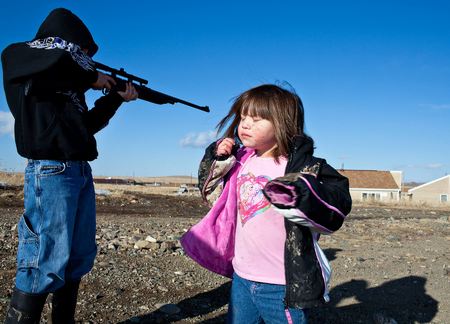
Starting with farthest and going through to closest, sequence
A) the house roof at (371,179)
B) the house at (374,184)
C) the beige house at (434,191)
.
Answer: the beige house at (434,191), the house roof at (371,179), the house at (374,184)

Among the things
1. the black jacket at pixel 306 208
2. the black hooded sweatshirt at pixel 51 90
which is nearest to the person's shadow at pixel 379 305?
the black jacket at pixel 306 208

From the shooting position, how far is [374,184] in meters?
59.3

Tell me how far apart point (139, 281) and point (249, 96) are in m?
2.90

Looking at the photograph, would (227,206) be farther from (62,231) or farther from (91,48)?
(91,48)

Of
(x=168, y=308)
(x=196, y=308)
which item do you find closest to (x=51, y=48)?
(x=168, y=308)

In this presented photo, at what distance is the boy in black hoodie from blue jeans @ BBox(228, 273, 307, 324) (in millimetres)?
929

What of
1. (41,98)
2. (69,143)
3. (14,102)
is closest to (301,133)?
(69,143)

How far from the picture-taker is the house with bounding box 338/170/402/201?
58.4 metres

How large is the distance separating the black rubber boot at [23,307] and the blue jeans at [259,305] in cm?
105

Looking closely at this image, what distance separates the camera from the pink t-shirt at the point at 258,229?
2.42 metres

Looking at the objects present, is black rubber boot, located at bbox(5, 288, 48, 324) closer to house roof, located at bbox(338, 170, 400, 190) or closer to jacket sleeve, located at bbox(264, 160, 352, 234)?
jacket sleeve, located at bbox(264, 160, 352, 234)

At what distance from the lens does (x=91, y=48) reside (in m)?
2.76

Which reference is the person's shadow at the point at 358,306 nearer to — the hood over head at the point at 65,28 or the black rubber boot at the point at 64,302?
the black rubber boot at the point at 64,302

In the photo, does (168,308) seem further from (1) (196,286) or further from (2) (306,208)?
(2) (306,208)
